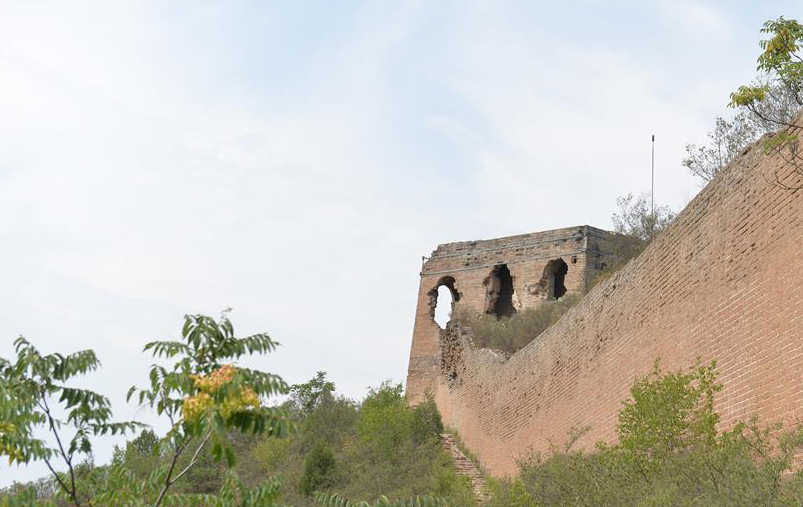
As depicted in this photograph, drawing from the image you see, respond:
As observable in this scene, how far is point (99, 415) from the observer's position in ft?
23.0

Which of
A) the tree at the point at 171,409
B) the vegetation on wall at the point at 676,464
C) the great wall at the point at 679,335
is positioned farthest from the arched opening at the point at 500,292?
the tree at the point at 171,409

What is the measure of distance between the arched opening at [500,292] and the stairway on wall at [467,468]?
12.0 m

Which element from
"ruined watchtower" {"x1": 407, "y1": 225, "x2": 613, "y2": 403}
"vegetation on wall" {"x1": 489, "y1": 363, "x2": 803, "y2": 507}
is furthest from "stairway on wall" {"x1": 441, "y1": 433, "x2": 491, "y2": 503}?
"ruined watchtower" {"x1": 407, "y1": 225, "x2": 613, "y2": 403}

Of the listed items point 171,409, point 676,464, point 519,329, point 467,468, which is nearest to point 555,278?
point 519,329

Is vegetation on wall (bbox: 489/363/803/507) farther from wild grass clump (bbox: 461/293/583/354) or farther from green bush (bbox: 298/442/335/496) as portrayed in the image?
wild grass clump (bbox: 461/293/583/354)

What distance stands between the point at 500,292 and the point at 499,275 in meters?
0.62

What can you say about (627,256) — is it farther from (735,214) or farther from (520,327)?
(735,214)

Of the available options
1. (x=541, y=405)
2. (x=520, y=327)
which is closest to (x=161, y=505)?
(x=541, y=405)

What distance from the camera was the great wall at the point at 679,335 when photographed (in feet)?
36.0

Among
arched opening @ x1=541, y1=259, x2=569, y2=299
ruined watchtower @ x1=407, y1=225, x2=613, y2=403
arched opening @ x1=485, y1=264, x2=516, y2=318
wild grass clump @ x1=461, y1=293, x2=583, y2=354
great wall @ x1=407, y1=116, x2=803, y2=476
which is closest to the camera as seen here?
great wall @ x1=407, y1=116, x2=803, y2=476

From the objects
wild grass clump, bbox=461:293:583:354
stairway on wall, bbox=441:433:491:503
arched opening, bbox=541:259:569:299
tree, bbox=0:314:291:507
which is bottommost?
tree, bbox=0:314:291:507

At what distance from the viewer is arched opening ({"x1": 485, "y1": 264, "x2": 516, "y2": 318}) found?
39875 mm

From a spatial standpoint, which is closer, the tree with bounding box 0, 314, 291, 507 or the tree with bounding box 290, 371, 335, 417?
the tree with bounding box 0, 314, 291, 507

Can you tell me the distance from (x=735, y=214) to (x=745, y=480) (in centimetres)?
408
